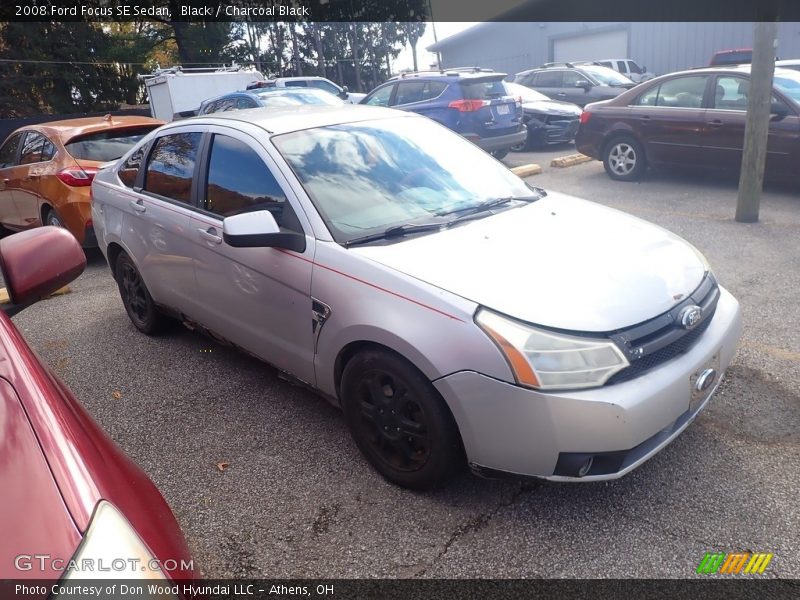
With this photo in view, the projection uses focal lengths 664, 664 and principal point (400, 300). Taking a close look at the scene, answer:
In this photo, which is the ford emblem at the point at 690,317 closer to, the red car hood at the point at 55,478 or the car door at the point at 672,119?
the red car hood at the point at 55,478

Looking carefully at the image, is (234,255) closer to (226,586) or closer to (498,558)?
(226,586)

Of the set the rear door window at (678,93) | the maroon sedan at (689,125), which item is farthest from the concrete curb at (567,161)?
the rear door window at (678,93)

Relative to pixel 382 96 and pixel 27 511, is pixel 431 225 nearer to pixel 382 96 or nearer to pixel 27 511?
pixel 27 511

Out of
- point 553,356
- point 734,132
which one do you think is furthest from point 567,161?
point 553,356

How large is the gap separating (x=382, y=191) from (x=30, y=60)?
104 feet

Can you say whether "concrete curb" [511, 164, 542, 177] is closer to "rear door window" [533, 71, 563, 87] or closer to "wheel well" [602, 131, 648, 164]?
"wheel well" [602, 131, 648, 164]

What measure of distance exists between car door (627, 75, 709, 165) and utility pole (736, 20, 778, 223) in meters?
1.53

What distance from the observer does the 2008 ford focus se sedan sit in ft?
8.13

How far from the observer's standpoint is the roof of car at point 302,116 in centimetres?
372

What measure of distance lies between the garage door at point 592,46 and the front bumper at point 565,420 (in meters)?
26.5

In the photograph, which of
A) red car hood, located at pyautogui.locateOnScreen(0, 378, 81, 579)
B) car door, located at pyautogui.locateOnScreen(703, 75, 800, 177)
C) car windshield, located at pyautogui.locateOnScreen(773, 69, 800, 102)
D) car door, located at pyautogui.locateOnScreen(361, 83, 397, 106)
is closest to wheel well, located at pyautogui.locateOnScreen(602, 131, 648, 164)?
car door, located at pyautogui.locateOnScreen(703, 75, 800, 177)

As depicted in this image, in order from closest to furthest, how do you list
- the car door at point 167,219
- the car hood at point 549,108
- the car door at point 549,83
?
1. the car door at point 167,219
2. the car hood at point 549,108
3. the car door at point 549,83

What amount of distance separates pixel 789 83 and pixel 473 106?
4.38 metres

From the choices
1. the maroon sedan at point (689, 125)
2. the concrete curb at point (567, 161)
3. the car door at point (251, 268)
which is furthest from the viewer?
the concrete curb at point (567, 161)
